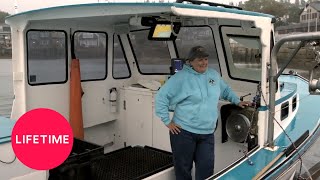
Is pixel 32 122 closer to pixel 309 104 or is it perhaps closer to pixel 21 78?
pixel 21 78

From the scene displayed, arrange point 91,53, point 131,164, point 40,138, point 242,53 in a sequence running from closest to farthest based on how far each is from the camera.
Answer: point 40,138 → point 131,164 → point 242,53 → point 91,53

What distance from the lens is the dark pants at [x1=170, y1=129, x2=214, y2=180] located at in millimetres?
3197

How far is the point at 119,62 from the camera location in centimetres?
546

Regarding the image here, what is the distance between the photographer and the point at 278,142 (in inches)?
148

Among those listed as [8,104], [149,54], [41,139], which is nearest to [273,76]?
[41,139]

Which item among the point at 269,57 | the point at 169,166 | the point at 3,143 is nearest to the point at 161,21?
the point at 269,57

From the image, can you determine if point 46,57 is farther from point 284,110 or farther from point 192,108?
point 284,110

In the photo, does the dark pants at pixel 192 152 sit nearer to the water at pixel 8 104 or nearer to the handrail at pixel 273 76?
the handrail at pixel 273 76

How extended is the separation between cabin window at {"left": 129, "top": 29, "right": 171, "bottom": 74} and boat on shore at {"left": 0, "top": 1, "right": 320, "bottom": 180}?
0.05 ft

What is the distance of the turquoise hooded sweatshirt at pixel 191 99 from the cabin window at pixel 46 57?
1.86 metres

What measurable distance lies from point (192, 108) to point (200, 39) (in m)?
1.84

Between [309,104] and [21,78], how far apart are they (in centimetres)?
445

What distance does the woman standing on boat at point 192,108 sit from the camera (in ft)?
10.2

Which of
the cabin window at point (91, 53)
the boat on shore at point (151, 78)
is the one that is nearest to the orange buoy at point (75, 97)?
the boat on shore at point (151, 78)
